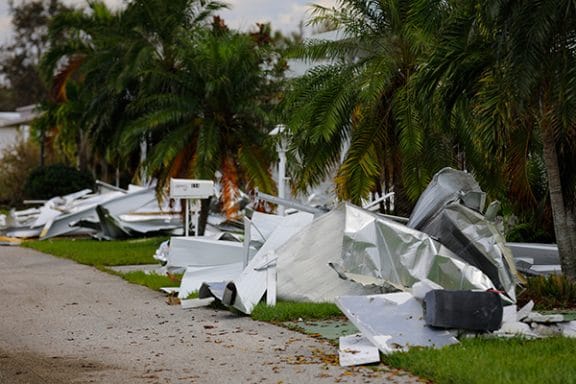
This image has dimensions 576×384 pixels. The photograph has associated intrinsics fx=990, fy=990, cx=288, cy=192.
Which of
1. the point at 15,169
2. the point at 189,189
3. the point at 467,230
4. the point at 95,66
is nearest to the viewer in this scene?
the point at 467,230

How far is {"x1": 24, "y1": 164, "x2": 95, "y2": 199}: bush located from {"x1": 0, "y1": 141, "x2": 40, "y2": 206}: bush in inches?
206

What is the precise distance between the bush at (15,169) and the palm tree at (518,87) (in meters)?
30.7

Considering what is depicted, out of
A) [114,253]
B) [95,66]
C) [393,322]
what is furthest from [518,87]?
[95,66]

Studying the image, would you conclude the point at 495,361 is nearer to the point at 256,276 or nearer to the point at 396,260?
the point at 396,260

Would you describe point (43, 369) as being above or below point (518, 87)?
below

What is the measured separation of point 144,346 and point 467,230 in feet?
12.6

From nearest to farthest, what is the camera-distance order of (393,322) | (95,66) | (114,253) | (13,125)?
(393,322) < (114,253) < (95,66) < (13,125)

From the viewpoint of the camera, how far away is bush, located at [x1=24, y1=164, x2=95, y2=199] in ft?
115

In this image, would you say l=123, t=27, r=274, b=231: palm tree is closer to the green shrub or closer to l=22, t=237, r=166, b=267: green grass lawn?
l=22, t=237, r=166, b=267: green grass lawn

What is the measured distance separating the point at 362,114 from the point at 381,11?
1540 millimetres

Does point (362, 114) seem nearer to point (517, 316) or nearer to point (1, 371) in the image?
point (517, 316)

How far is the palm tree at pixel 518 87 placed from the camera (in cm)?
981

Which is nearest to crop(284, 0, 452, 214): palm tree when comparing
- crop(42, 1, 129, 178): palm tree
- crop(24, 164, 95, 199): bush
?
crop(42, 1, 129, 178): palm tree

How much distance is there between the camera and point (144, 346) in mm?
9500
